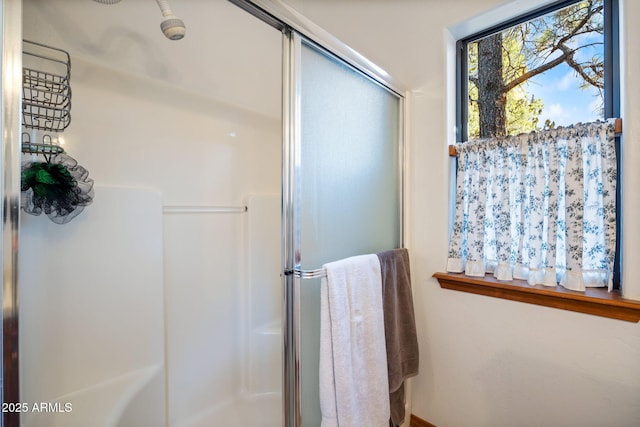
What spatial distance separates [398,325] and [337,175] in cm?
76

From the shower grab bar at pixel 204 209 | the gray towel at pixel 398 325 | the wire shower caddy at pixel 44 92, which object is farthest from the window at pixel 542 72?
the wire shower caddy at pixel 44 92

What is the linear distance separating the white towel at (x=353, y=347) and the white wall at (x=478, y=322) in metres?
0.46

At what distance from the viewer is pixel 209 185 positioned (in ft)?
5.30

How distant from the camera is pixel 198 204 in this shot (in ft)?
5.16

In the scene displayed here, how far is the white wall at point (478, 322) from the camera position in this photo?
1.00 meters

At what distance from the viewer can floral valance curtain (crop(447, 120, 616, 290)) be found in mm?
1073

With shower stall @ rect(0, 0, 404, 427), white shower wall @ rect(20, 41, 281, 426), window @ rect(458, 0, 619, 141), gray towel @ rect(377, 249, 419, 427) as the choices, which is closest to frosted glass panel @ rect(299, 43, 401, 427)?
shower stall @ rect(0, 0, 404, 427)

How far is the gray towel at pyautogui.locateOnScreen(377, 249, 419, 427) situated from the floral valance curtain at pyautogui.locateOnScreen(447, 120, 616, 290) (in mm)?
266

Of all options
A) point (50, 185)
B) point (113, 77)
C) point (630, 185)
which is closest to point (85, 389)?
point (50, 185)

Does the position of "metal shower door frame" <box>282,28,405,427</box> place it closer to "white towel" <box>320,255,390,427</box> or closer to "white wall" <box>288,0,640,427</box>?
"white towel" <box>320,255,390,427</box>

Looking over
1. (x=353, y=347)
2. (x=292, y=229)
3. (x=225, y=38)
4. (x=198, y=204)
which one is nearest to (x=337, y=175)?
(x=292, y=229)

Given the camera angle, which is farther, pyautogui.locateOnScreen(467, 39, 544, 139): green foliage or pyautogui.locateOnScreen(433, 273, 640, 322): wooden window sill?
pyautogui.locateOnScreen(467, 39, 544, 139): green foliage

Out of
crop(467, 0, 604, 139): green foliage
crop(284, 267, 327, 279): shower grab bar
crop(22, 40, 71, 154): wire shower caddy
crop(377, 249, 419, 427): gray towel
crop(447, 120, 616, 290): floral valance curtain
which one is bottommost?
crop(377, 249, 419, 427): gray towel

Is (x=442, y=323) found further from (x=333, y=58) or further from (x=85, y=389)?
(x=85, y=389)
